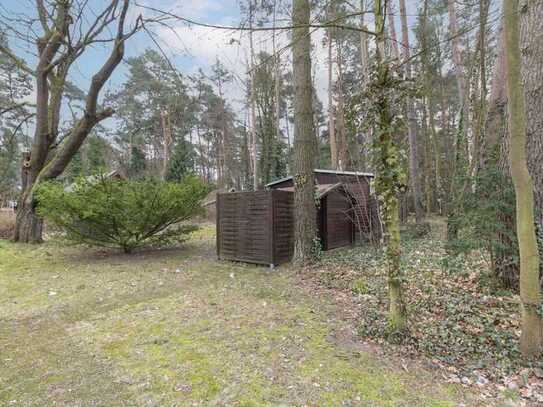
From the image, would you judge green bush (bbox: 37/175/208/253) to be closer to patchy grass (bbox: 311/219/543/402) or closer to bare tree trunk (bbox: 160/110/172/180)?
patchy grass (bbox: 311/219/543/402)

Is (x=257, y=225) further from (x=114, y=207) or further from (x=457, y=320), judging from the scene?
(x=457, y=320)

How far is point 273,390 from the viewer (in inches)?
→ 69.7

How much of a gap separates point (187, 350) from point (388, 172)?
212 cm

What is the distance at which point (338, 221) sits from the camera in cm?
710

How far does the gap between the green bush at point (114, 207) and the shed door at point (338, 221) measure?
320cm

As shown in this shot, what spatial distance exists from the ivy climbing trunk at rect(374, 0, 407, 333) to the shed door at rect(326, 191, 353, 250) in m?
4.39

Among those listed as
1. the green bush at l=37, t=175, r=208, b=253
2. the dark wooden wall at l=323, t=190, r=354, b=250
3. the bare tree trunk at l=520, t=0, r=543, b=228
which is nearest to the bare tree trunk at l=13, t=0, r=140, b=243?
the green bush at l=37, t=175, r=208, b=253

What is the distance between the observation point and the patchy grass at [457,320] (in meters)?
1.93

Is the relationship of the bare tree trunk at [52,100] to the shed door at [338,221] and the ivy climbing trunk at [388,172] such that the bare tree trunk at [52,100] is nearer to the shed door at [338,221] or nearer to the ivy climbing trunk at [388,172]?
the shed door at [338,221]

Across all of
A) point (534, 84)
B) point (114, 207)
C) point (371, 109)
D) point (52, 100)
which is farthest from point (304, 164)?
point (52, 100)

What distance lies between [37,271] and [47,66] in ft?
18.1

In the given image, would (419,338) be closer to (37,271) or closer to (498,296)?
(498,296)

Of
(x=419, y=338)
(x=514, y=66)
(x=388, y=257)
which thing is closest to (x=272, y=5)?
(x=514, y=66)

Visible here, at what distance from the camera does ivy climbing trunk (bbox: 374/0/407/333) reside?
6.95ft
